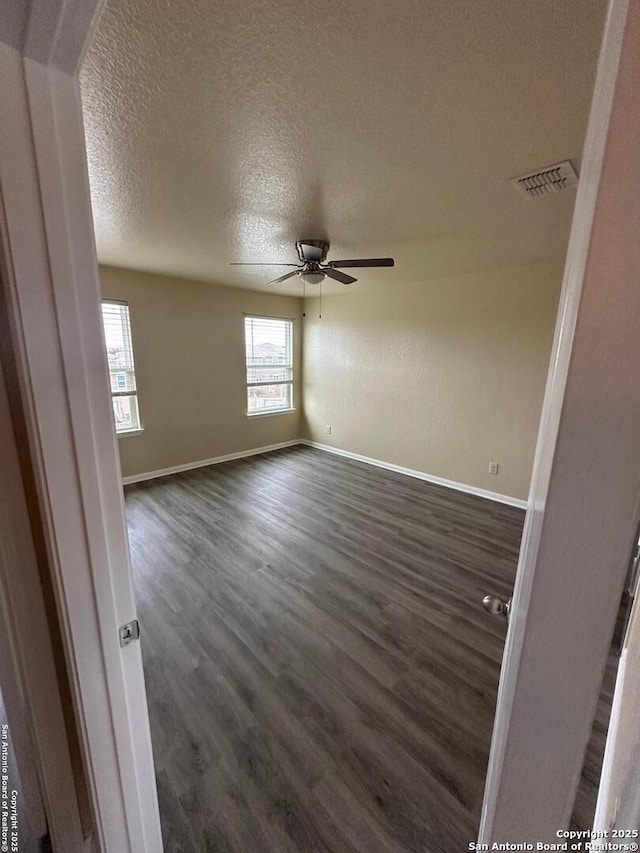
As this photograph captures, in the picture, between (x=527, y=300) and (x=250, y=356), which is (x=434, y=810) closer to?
(x=527, y=300)

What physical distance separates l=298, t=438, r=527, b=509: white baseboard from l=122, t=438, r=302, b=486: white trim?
0.60 m

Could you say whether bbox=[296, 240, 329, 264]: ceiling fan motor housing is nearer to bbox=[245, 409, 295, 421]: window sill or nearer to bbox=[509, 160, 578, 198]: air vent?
bbox=[509, 160, 578, 198]: air vent

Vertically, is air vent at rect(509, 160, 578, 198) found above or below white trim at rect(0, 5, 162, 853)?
above

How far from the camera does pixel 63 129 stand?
2.00ft

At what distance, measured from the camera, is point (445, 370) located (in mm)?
4047

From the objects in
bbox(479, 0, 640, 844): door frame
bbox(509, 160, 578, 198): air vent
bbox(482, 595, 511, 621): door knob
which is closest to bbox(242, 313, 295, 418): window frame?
bbox(509, 160, 578, 198): air vent

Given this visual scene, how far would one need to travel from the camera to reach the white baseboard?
3723 millimetres

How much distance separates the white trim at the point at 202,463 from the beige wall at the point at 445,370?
0.97 meters

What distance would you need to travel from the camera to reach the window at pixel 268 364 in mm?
5117

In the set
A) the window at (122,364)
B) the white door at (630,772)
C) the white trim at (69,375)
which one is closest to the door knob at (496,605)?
the white door at (630,772)

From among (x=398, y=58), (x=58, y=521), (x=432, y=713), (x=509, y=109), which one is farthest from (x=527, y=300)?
(x=58, y=521)

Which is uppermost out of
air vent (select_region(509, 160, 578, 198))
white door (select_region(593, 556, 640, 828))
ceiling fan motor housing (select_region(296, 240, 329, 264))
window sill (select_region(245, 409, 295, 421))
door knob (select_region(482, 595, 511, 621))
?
air vent (select_region(509, 160, 578, 198))

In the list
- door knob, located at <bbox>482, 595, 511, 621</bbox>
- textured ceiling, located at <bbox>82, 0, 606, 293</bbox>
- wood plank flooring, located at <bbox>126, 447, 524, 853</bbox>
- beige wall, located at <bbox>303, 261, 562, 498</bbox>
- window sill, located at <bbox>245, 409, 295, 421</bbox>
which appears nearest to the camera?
door knob, located at <bbox>482, 595, 511, 621</bbox>

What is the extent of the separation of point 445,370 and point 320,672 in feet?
11.0
